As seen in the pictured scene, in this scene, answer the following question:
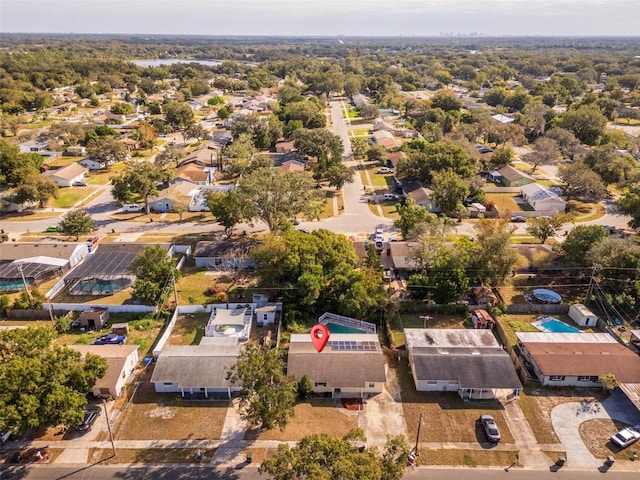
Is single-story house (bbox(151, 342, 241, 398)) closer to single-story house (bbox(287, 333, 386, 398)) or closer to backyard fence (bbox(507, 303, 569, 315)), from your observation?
A: single-story house (bbox(287, 333, 386, 398))

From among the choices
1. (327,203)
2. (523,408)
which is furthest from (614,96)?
(523,408)

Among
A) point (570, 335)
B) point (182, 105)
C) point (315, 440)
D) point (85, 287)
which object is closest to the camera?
point (315, 440)

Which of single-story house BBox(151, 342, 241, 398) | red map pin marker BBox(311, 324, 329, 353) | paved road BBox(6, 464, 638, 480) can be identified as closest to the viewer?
paved road BBox(6, 464, 638, 480)

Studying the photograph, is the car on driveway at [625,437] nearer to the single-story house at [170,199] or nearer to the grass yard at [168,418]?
the grass yard at [168,418]

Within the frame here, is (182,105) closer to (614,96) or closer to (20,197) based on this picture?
(20,197)

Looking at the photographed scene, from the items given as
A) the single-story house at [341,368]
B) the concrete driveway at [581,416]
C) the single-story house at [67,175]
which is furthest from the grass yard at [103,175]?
the concrete driveway at [581,416]

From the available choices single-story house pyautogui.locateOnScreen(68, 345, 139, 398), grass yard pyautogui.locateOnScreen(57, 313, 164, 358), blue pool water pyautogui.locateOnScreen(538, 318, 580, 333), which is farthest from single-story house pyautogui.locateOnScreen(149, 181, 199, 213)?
blue pool water pyautogui.locateOnScreen(538, 318, 580, 333)

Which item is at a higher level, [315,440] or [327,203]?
[315,440]
